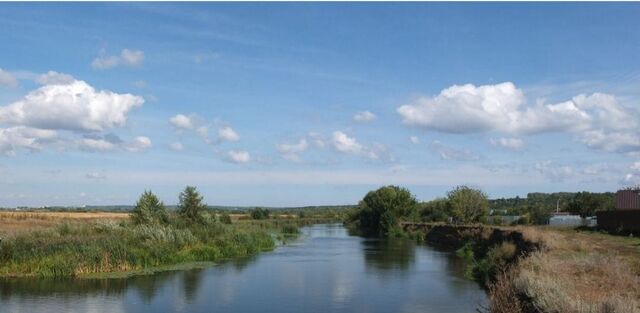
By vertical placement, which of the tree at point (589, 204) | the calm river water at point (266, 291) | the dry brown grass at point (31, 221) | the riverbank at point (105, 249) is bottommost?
the calm river water at point (266, 291)

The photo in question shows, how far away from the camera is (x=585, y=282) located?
51.9 feet

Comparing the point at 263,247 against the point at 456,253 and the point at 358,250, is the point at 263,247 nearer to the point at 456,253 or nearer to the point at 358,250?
the point at 358,250

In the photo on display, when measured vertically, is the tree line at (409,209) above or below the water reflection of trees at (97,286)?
above

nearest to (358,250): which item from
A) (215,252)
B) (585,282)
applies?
(215,252)

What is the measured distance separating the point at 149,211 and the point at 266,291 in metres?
20.3

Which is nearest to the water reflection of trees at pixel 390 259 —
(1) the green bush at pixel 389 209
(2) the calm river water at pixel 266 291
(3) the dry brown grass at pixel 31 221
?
(2) the calm river water at pixel 266 291

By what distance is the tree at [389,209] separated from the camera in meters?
83.3

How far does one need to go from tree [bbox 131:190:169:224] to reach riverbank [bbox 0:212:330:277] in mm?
807

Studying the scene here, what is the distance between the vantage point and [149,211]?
43.1 meters

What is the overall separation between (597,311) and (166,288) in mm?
18962

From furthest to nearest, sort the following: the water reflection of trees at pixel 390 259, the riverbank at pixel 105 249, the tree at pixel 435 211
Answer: the tree at pixel 435 211 → the water reflection of trees at pixel 390 259 → the riverbank at pixel 105 249

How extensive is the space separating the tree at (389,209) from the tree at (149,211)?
133 feet

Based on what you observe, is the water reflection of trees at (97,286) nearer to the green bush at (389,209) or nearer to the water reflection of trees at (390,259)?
the water reflection of trees at (390,259)

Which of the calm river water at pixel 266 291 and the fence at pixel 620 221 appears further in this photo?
the fence at pixel 620 221
